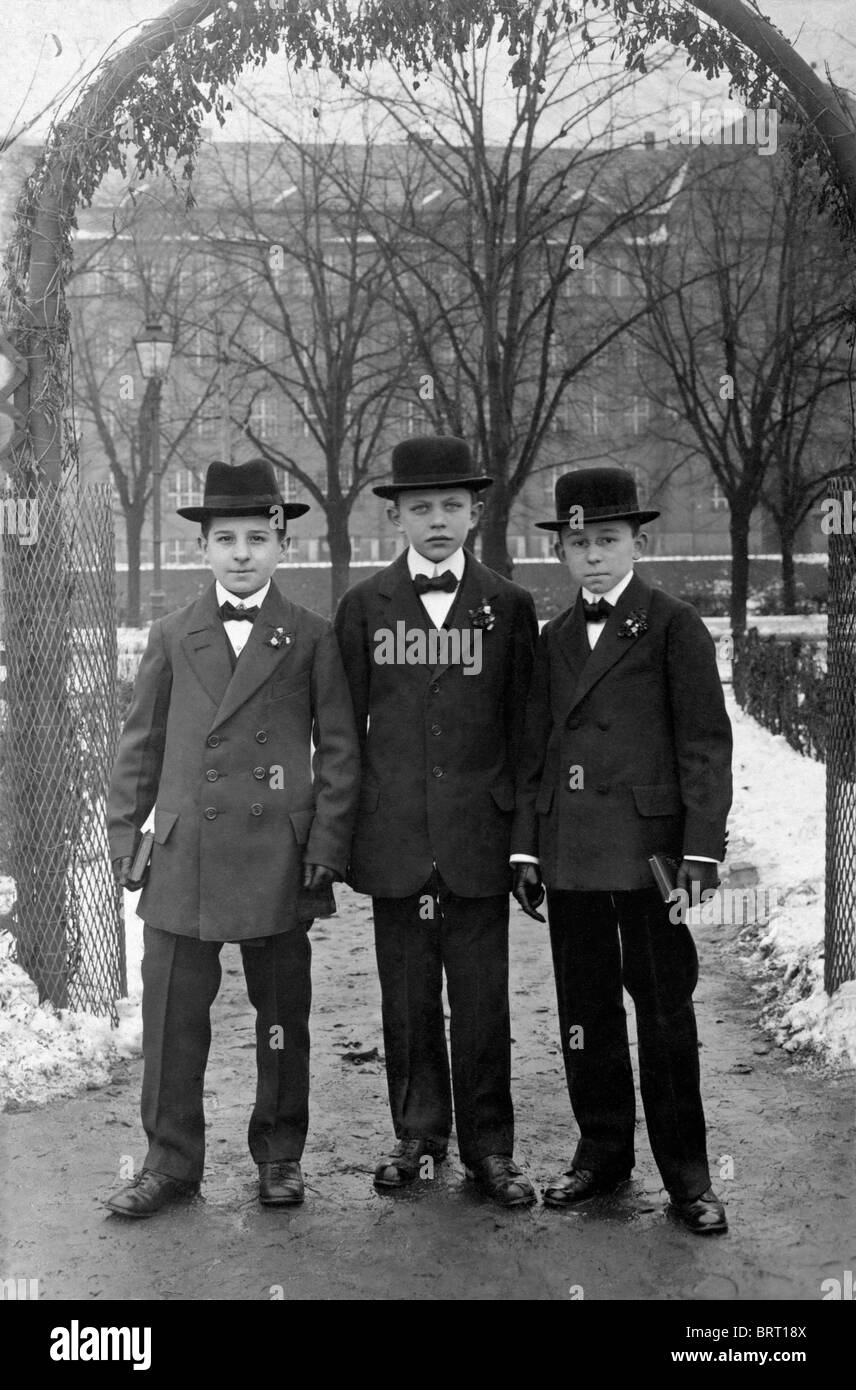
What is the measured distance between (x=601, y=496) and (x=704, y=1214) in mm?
1973

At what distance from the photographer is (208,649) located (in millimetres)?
4031

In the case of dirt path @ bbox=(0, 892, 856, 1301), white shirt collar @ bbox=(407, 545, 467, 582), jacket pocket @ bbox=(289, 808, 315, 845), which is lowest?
dirt path @ bbox=(0, 892, 856, 1301)

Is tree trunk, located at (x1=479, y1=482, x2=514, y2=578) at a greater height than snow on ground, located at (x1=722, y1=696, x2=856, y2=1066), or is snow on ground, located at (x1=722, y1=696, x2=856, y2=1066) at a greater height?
tree trunk, located at (x1=479, y1=482, x2=514, y2=578)

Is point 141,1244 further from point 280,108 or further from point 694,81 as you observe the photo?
point 280,108

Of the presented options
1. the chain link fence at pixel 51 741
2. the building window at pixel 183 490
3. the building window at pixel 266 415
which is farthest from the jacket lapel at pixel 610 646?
the building window at pixel 183 490

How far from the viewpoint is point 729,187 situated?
57.7 ft

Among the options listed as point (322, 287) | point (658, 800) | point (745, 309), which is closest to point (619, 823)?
point (658, 800)

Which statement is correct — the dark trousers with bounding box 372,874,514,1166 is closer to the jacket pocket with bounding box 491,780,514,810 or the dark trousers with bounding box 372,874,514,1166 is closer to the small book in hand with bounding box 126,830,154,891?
the jacket pocket with bounding box 491,780,514,810

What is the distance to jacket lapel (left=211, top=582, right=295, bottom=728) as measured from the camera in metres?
3.95

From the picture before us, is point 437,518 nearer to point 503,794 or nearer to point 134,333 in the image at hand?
point 503,794

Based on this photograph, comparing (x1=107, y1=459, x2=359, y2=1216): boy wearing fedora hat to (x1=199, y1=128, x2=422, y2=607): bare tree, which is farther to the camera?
(x1=199, y1=128, x2=422, y2=607): bare tree

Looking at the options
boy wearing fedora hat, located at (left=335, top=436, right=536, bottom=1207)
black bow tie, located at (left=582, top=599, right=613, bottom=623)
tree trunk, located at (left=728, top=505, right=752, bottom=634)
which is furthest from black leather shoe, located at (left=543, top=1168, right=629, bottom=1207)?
tree trunk, located at (left=728, top=505, right=752, bottom=634)
